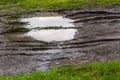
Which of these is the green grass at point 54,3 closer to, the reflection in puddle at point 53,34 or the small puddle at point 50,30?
the small puddle at point 50,30

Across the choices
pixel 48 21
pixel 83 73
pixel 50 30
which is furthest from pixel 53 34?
pixel 83 73

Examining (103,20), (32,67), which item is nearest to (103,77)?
(32,67)

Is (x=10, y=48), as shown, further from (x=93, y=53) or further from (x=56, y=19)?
(x=56, y=19)

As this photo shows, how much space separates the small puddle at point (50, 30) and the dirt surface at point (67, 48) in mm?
756

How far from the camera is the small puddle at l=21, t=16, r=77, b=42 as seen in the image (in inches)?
1096

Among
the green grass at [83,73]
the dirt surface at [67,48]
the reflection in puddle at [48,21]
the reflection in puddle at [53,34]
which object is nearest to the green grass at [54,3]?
the reflection in puddle at [48,21]

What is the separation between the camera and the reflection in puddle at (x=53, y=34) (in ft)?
89.8

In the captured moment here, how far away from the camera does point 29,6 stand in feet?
153

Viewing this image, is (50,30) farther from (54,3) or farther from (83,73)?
(54,3)

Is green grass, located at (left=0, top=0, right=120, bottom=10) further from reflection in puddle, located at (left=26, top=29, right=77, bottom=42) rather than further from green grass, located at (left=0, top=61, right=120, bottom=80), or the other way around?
green grass, located at (left=0, top=61, right=120, bottom=80)

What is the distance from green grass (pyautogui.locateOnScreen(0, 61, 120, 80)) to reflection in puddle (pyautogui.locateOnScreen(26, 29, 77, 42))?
934 cm

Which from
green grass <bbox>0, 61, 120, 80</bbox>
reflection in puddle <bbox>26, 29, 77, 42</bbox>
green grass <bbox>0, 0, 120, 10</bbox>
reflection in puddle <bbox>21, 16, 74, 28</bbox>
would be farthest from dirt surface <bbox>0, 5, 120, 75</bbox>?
green grass <bbox>0, 0, 120, 10</bbox>

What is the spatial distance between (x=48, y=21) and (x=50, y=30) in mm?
4801

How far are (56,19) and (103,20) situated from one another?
6.15 meters
